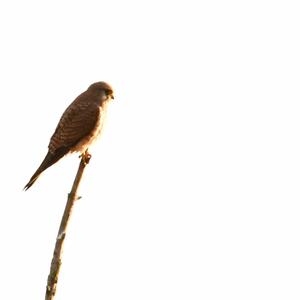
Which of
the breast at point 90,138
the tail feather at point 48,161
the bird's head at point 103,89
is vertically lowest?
the tail feather at point 48,161

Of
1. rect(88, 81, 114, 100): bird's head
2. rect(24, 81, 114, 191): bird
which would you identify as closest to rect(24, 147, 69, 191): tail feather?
rect(24, 81, 114, 191): bird

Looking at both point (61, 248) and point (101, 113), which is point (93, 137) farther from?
point (61, 248)

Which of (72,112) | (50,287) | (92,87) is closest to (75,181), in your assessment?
(50,287)

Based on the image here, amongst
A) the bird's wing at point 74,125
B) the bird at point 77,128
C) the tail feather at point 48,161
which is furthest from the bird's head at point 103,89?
the tail feather at point 48,161

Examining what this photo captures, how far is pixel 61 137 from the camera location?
372 inches

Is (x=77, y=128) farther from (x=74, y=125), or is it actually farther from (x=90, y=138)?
(x=90, y=138)

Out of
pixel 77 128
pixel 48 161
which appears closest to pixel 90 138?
pixel 77 128

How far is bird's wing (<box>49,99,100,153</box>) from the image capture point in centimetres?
941

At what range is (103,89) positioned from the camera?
10.6 metres

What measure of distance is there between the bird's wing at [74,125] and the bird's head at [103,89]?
0.56 metres

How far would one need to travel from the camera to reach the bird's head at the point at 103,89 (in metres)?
10.6

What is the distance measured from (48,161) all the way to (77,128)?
75 cm

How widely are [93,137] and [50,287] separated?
4228 millimetres

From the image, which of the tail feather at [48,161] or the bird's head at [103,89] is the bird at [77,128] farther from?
the bird's head at [103,89]
